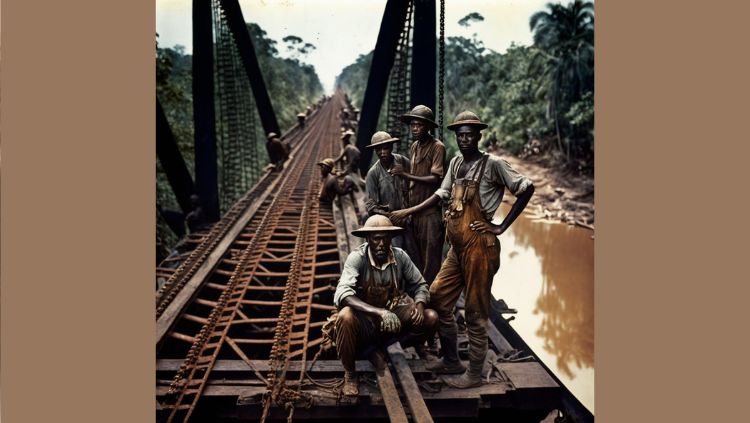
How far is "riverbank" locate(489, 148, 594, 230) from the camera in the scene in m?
16.9

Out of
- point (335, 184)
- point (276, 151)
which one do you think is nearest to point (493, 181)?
point (335, 184)

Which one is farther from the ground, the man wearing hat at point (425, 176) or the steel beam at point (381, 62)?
the steel beam at point (381, 62)

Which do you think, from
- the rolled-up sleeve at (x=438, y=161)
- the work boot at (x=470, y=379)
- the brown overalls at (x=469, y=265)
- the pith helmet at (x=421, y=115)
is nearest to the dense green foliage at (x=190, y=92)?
the pith helmet at (x=421, y=115)

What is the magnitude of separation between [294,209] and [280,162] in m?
4.66

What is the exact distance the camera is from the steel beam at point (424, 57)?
5.52m

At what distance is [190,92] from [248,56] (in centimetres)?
473

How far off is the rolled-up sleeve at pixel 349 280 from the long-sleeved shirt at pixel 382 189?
101 centimetres

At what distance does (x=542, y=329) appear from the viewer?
33.9 feet

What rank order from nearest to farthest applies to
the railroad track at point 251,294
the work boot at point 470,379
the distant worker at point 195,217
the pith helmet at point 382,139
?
the work boot at point 470,379, the railroad track at point 251,294, the pith helmet at point 382,139, the distant worker at point 195,217

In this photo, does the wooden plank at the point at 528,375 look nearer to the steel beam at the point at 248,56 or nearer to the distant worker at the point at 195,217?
the distant worker at the point at 195,217

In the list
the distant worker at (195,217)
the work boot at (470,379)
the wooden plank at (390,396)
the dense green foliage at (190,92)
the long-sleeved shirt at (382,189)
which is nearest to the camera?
the wooden plank at (390,396)

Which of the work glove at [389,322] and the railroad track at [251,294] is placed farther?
the railroad track at [251,294]

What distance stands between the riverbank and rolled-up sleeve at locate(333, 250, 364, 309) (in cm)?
1422

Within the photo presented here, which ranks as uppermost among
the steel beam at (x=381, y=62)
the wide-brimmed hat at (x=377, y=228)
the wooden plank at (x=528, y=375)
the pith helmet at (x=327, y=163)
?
the steel beam at (x=381, y=62)
